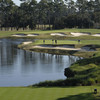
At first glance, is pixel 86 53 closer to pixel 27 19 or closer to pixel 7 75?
pixel 7 75

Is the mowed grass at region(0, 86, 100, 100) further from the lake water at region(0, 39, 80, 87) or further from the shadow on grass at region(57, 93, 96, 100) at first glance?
the lake water at region(0, 39, 80, 87)

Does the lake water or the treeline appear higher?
the treeline

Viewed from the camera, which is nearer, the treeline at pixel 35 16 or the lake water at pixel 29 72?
the lake water at pixel 29 72

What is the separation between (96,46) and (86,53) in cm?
822

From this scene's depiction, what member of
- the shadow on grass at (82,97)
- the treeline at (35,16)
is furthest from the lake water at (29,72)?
the treeline at (35,16)

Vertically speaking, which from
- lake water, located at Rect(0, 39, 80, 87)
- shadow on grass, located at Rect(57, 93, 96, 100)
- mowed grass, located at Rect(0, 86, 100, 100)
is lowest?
lake water, located at Rect(0, 39, 80, 87)

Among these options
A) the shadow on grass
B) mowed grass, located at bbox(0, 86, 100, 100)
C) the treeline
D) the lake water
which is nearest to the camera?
the shadow on grass

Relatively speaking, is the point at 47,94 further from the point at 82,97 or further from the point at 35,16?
the point at 35,16

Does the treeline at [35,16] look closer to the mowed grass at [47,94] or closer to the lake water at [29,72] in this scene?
the lake water at [29,72]

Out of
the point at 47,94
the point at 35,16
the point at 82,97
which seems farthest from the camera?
the point at 35,16

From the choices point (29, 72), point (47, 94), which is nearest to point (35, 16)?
point (29, 72)

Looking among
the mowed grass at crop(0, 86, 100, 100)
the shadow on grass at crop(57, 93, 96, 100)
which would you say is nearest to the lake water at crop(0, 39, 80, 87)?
the mowed grass at crop(0, 86, 100, 100)

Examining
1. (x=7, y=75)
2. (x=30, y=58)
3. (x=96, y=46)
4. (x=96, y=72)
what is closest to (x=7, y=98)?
(x=96, y=72)

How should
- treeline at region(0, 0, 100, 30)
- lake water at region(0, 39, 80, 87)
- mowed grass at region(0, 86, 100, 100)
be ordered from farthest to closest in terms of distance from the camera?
treeline at region(0, 0, 100, 30) < lake water at region(0, 39, 80, 87) < mowed grass at region(0, 86, 100, 100)
